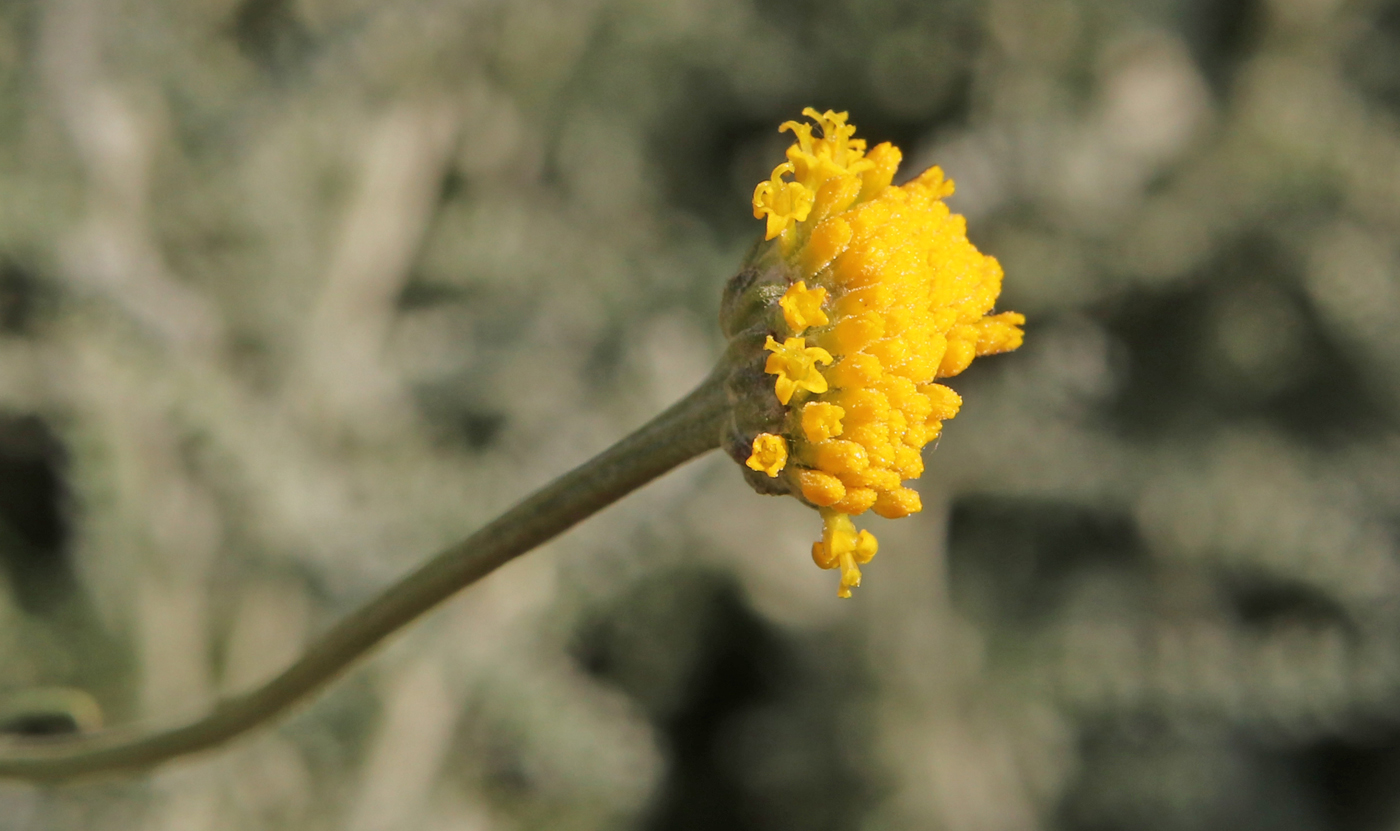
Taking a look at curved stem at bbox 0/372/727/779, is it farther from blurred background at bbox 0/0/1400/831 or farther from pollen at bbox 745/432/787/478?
blurred background at bbox 0/0/1400/831

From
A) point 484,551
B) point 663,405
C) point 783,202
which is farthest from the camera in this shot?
point 663,405

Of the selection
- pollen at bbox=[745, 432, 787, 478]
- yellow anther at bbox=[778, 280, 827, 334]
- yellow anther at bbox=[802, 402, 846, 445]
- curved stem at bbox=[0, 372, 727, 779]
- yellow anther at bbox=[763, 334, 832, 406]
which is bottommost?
curved stem at bbox=[0, 372, 727, 779]

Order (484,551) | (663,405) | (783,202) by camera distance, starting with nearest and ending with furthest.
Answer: (484,551) < (783,202) < (663,405)

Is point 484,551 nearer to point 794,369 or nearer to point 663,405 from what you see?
point 794,369

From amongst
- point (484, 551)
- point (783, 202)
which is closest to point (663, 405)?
point (783, 202)

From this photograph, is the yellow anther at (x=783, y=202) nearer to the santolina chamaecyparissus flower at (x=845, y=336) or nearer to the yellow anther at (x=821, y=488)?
the santolina chamaecyparissus flower at (x=845, y=336)

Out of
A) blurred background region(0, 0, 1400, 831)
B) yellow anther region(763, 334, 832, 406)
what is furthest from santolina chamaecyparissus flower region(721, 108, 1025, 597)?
blurred background region(0, 0, 1400, 831)
